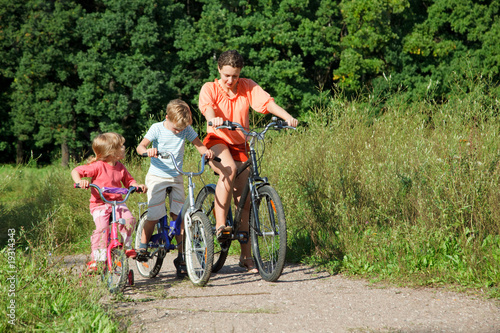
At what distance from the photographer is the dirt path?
386cm

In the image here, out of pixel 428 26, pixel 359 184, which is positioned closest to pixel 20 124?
pixel 428 26

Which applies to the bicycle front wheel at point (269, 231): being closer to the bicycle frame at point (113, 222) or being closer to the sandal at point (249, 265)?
the sandal at point (249, 265)

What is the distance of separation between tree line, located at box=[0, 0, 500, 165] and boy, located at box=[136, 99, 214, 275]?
1966cm

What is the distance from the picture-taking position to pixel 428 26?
26.8 meters

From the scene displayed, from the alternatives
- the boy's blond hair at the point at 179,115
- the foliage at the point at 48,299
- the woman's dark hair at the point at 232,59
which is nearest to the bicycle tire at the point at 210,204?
the boy's blond hair at the point at 179,115

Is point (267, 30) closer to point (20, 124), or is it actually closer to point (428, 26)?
point (428, 26)

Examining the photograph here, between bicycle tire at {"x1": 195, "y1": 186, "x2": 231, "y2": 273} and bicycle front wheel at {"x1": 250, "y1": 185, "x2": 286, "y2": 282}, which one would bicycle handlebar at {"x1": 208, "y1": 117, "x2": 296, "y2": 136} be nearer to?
bicycle front wheel at {"x1": 250, "y1": 185, "x2": 286, "y2": 282}

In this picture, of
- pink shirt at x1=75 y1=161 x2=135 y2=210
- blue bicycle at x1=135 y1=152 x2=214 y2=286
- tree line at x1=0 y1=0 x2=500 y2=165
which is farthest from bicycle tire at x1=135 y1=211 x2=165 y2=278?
tree line at x1=0 y1=0 x2=500 y2=165

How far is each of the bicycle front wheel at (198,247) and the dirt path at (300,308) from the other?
0.12 meters

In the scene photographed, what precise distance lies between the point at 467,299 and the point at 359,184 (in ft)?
7.44

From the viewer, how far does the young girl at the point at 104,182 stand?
4.85 metres

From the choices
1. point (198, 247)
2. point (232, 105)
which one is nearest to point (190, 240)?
point (198, 247)

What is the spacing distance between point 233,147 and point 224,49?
69.3 ft

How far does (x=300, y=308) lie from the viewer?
4.34m
